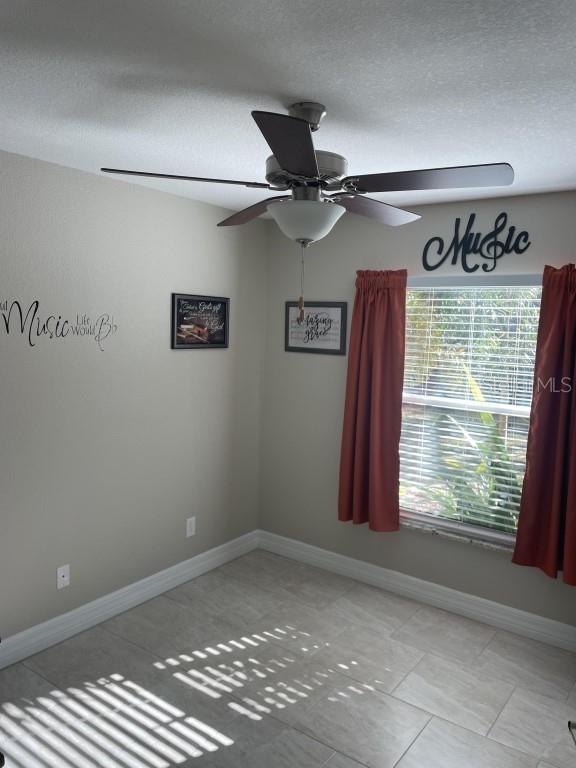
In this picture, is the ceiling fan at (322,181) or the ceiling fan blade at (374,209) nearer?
the ceiling fan at (322,181)

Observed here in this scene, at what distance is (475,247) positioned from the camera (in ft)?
10.9

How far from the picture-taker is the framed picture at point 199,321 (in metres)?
3.57

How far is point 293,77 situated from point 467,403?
2.18 metres

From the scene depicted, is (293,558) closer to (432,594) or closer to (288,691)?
(432,594)

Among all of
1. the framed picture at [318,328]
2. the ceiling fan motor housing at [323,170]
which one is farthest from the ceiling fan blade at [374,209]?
the framed picture at [318,328]

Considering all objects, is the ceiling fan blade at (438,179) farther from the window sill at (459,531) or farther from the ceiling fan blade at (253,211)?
the window sill at (459,531)

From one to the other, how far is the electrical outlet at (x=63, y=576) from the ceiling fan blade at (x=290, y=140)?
2.35 metres

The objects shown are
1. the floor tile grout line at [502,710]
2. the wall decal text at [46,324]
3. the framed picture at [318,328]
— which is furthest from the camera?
the framed picture at [318,328]

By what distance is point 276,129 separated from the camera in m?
1.50

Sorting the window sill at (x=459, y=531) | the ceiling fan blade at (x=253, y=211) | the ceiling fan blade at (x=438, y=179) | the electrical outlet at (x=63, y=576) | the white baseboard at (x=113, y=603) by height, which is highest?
the ceiling fan blade at (x=438, y=179)

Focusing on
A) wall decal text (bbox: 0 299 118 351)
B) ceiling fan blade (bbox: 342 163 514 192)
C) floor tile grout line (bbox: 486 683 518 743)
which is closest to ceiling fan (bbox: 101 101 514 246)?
ceiling fan blade (bbox: 342 163 514 192)

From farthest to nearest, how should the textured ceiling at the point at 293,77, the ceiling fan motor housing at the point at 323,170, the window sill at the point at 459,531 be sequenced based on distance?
the window sill at the point at 459,531 → the ceiling fan motor housing at the point at 323,170 → the textured ceiling at the point at 293,77

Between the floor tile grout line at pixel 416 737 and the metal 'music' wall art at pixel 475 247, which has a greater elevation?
the metal 'music' wall art at pixel 475 247

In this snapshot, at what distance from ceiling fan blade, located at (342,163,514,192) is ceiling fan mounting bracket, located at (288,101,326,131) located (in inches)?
9.7
